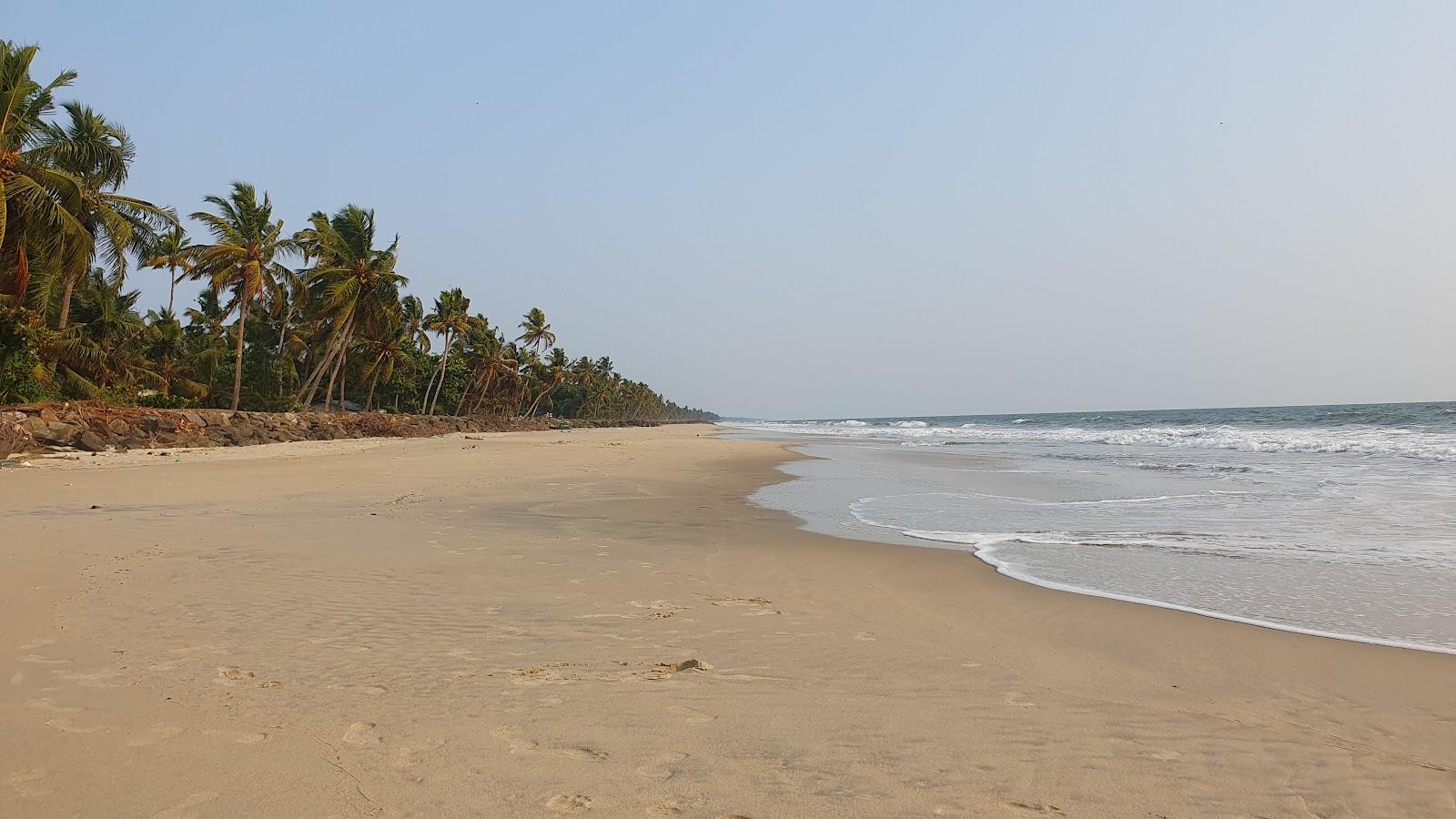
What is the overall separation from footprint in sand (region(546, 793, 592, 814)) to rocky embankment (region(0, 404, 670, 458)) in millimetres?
20734

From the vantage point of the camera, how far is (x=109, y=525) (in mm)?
8484

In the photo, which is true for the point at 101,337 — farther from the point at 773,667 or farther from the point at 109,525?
the point at 773,667

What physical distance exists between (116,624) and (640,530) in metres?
5.38

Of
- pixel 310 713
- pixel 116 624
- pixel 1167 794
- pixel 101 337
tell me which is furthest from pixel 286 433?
pixel 1167 794

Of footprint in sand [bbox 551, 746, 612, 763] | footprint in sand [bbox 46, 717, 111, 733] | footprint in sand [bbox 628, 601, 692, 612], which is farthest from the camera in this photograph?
footprint in sand [bbox 628, 601, 692, 612]

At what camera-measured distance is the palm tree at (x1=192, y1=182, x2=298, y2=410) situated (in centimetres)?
3145

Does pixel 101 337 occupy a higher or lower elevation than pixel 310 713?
higher

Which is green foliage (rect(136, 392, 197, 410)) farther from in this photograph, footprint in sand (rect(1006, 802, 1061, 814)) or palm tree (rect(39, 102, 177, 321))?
footprint in sand (rect(1006, 802, 1061, 814))

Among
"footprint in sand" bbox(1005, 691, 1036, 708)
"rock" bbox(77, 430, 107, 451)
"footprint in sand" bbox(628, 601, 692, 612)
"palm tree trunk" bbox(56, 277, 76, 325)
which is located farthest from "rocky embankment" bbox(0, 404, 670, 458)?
"footprint in sand" bbox(1005, 691, 1036, 708)

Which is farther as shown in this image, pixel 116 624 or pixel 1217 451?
pixel 1217 451

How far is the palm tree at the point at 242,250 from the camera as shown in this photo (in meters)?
31.5

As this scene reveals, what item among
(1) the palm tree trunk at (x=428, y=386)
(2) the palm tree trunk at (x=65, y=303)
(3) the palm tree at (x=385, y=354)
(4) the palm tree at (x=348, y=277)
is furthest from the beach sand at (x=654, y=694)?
(1) the palm tree trunk at (x=428, y=386)

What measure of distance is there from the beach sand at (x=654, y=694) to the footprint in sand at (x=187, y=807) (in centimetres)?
1

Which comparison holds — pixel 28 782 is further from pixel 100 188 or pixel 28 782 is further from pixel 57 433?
pixel 100 188
